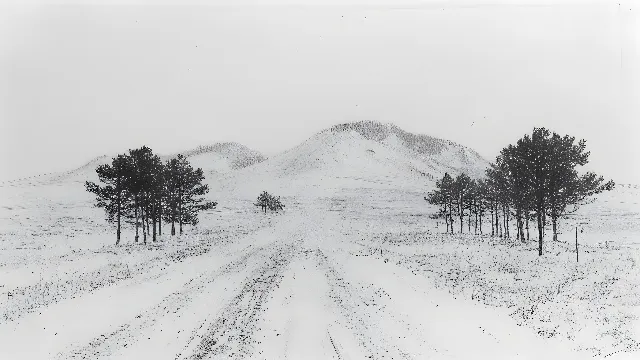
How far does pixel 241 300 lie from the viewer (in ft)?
38.2

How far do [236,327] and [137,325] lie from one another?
2602 mm

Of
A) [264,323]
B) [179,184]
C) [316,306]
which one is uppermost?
[179,184]

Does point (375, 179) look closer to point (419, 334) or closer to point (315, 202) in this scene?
point (315, 202)

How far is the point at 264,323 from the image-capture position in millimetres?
9406

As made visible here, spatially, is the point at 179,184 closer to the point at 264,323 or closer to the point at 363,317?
the point at 264,323

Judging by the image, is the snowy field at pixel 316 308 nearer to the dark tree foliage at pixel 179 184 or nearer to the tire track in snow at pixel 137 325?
the tire track in snow at pixel 137 325

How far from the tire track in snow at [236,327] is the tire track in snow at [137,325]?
59.3 inches

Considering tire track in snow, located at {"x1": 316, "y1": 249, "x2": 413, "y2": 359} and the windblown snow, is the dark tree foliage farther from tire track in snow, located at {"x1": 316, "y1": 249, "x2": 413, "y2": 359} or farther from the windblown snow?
tire track in snow, located at {"x1": 316, "y1": 249, "x2": 413, "y2": 359}

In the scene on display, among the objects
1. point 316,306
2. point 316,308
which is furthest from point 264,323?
point 316,306

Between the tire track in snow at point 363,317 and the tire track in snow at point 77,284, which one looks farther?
the tire track in snow at point 77,284

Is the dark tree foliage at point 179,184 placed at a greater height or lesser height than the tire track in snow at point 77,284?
greater

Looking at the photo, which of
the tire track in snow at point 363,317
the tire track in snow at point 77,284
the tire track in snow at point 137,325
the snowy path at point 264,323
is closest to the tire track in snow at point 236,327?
the snowy path at point 264,323

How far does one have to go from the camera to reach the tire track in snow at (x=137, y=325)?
776cm

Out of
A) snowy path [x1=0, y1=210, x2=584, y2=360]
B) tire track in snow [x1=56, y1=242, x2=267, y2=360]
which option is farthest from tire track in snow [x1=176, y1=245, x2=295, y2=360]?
tire track in snow [x1=56, y1=242, x2=267, y2=360]
